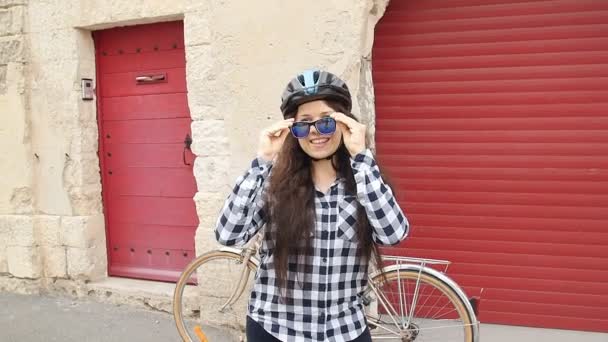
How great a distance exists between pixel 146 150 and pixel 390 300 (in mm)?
2501

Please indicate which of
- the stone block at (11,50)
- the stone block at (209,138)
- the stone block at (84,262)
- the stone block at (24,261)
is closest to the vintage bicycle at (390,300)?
the stone block at (209,138)

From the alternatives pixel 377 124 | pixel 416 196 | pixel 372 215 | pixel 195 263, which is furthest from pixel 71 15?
pixel 372 215

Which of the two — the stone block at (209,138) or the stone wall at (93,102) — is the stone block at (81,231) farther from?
the stone block at (209,138)

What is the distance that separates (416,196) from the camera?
3934mm

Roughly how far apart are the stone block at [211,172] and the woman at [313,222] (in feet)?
7.16

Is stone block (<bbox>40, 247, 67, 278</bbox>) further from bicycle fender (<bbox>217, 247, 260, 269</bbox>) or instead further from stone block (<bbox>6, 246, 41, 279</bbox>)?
bicycle fender (<bbox>217, 247, 260, 269</bbox>)

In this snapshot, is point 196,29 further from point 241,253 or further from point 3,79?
point 3,79

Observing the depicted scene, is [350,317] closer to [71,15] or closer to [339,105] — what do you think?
[339,105]

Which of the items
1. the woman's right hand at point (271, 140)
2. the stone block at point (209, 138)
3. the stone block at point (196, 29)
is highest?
the stone block at point (196, 29)

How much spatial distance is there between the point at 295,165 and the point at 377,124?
228 centimetres

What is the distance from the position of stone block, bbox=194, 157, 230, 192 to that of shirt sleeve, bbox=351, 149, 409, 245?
2.34 meters

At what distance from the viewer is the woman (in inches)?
65.8

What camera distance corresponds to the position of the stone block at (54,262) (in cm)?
464

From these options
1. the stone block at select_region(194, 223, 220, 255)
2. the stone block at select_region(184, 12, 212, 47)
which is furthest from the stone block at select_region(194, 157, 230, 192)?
the stone block at select_region(184, 12, 212, 47)
